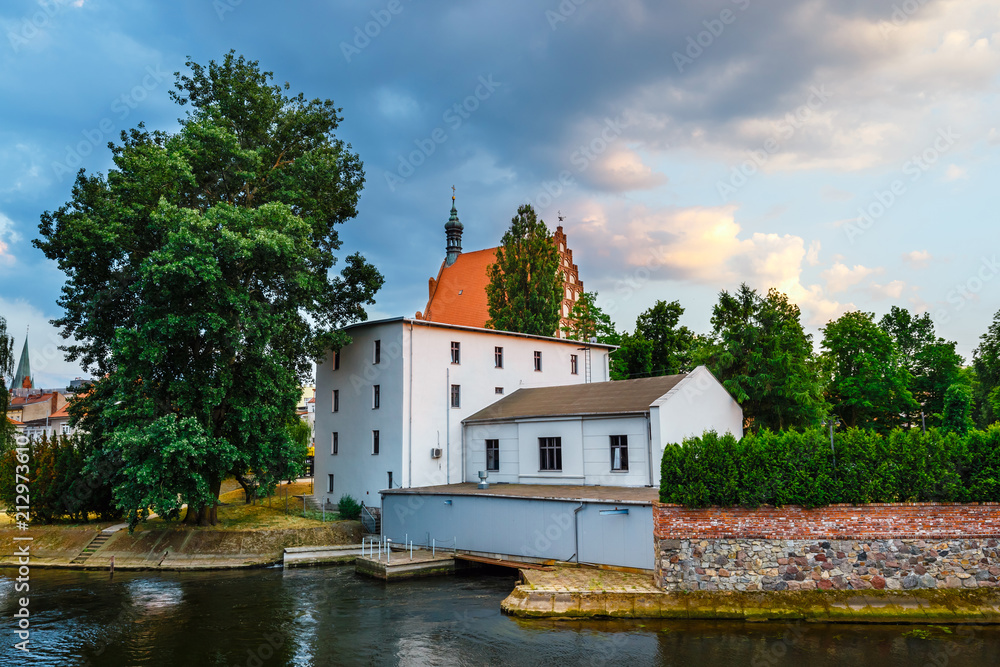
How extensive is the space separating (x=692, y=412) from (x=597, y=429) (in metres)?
4.25

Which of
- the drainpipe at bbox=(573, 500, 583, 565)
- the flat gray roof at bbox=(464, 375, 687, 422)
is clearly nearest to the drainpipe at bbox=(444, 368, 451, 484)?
the flat gray roof at bbox=(464, 375, 687, 422)

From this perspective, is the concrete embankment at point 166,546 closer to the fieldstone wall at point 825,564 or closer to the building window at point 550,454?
the building window at point 550,454

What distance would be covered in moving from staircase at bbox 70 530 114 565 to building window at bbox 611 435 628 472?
23877 mm

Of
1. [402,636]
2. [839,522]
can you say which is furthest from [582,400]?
[402,636]

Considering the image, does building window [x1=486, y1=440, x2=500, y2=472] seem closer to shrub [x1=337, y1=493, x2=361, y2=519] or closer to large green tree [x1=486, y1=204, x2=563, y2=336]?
shrub [x1=337, y1=493, x2=361, y2=519]

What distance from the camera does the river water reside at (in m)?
15.7

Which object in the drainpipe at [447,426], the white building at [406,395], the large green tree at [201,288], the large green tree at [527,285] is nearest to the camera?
the large green tree at [201,288]

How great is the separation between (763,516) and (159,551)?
84.1 feet

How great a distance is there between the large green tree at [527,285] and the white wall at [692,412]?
1752 cm

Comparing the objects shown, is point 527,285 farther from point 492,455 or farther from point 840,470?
point 840,470

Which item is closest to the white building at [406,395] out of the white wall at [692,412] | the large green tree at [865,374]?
the white wall at [692,412]

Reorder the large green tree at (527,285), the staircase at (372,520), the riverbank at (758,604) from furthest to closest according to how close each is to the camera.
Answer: the large green tree at (527,285) < the staircase at (372,520) < the riverbank at (758,604)

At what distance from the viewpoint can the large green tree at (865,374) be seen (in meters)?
42.5

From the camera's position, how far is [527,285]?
157 ft
